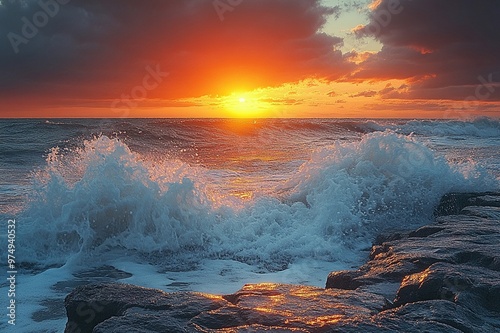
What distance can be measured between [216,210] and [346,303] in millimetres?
4201

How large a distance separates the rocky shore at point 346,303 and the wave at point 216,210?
203 centimetres

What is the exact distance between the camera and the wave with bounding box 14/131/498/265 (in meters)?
5.98

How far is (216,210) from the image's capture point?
6.90m

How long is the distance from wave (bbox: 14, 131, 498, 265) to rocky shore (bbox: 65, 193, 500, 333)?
203 centimetres

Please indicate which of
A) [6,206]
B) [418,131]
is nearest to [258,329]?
[6,206]

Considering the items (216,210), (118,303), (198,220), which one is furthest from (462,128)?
(118,303)

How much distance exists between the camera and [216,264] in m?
5.39

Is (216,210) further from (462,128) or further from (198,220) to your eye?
(462,128)

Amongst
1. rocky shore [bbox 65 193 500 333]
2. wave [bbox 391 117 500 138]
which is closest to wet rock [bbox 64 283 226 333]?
rocky shore [bbox 65 193 500 333]

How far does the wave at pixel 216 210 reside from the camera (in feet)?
19.6

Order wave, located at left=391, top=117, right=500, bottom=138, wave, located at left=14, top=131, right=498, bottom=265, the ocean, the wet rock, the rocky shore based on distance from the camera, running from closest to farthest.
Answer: the rocky shore < the wet rock < the ocean < wave, located at left=14, top=131, right=498, bottom=265 < wave, located at left=391, top=117, right=500, bottom=138

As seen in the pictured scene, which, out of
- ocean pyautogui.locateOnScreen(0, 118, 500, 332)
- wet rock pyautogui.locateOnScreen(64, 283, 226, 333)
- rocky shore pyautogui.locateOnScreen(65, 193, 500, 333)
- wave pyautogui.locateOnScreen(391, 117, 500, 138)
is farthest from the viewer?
wave pyautogui.locateOnScreen(391, 117, 500, 138)

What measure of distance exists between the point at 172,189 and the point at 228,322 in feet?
14.6

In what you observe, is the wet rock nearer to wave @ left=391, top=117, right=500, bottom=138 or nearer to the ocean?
the ocean
